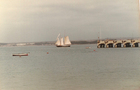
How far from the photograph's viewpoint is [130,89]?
4438mm

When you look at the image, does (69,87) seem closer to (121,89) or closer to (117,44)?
(121,89)

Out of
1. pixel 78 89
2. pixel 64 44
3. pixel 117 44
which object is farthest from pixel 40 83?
pixel 117 44

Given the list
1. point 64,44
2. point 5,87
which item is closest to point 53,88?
point 5,87

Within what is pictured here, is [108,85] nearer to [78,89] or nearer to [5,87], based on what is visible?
[78,89]

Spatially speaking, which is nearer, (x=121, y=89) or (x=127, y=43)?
(x=121, y=89)

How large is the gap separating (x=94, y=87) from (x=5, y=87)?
7.58 feet

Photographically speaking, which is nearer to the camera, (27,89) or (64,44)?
(27,89)

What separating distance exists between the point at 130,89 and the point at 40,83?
7.84ft

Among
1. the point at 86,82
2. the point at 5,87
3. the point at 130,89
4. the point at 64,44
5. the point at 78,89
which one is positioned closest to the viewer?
the point at 130,89

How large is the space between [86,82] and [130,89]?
1.41m

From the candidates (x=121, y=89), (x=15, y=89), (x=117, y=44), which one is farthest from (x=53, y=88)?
(x=117, y=44)

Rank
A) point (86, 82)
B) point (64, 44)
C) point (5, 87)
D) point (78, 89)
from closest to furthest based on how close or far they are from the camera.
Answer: point (78, 89), point (5, 87), point (86, 82), point (64, 44)

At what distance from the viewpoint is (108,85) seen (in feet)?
16.7

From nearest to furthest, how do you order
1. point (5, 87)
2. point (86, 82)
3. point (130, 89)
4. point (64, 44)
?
point (130, 89), point (5, 87), point (86, 82), point (64, 44)
